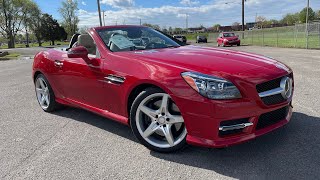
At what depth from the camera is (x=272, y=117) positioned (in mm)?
3475

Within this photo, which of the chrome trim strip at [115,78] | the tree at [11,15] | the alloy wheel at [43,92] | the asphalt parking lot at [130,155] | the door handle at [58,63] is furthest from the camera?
the tree at [11,15]

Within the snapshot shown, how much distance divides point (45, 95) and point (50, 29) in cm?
8701

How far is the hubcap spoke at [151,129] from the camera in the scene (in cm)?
370

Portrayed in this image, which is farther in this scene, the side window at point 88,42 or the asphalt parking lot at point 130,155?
the side window at point 88,42

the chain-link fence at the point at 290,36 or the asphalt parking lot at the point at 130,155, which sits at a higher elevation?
the chain-link fence at the point at 290,36

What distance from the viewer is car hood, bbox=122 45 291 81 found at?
3.30 meters

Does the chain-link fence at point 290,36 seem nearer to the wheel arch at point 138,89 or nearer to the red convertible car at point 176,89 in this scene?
the red convertible car at point 176,89

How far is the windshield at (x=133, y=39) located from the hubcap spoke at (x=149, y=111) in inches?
39.5

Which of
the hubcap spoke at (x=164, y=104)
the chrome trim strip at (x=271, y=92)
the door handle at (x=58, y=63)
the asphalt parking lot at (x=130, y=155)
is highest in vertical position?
the door handle at (x=58, y=63)

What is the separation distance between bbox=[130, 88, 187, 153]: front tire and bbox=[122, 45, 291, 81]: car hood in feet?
1.37

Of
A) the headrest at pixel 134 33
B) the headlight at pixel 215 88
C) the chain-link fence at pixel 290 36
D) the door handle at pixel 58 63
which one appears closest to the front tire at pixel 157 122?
the headlight at pixel 215 88

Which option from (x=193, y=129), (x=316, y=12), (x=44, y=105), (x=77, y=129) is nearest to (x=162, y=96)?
(x=193, y=129)

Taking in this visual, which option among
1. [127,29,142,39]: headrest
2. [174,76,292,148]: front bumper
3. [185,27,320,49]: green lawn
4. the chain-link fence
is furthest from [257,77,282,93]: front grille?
Answer: [185,27,320,49]: green lawn

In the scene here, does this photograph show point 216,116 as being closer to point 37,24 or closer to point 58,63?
point 58,63
